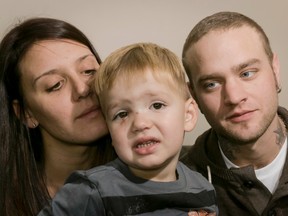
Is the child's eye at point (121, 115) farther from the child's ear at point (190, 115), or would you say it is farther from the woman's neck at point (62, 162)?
the woman's neck at point (62, 162)

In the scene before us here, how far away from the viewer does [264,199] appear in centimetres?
129

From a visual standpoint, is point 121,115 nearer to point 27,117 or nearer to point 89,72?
point 89,72

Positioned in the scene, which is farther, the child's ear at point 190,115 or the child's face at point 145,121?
the child's ear at point 190,115

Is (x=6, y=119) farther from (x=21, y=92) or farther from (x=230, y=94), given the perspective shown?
(x=230, y=94)

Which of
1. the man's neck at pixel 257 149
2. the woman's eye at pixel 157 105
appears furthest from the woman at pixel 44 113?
the man's neck at pixel 257 149

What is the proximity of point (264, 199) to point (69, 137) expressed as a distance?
26.9 inches

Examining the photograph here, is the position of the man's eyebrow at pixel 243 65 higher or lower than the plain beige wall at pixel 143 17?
lower

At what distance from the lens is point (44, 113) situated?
130 cm

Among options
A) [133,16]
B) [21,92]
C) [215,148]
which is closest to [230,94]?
[215,148]

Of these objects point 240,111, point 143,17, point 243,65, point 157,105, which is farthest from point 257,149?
point 143,17

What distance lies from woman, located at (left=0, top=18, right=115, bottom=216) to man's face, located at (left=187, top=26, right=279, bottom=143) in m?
0.38

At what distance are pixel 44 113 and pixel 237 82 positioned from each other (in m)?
0.65

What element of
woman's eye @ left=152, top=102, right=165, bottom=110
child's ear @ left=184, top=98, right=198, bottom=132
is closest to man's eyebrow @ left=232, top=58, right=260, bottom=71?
child's ear @ left=184, top=98, right=198, bottom=132

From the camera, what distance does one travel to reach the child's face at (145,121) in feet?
3.24
